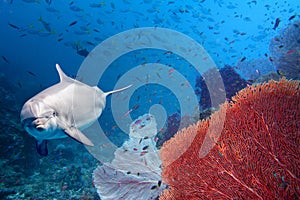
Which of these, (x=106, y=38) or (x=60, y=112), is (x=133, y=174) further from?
(x=106, y=38)

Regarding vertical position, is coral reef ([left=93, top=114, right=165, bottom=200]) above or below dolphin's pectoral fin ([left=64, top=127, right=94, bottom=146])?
below

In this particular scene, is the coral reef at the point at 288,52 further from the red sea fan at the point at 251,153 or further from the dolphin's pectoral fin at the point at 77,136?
the dolphin's pectoral fin at the point at 77,136

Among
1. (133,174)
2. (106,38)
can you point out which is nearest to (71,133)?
(133,174)

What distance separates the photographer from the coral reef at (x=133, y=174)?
12.3 ft

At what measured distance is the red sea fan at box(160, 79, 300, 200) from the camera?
213 cm

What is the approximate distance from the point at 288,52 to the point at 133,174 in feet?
24.3

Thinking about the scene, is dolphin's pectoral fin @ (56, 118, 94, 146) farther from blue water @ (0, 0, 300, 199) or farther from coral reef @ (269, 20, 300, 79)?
blue water @ (0, 0, 300, 199)

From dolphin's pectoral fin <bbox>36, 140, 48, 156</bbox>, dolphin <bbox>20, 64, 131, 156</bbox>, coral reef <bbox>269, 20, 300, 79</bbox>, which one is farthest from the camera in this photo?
coral reef <bbox>269, 20, 300, 79</bbox>

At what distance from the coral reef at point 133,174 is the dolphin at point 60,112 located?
1.00 meters

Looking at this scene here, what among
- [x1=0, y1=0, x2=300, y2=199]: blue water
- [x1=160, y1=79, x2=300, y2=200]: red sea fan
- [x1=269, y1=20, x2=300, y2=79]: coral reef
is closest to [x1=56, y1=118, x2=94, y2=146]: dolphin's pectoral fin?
[x1=160, y1=79, x2=300, y2=200]: red sea fan

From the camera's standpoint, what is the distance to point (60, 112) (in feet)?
12.0

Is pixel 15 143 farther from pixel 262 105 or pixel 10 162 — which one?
pixel 262 105

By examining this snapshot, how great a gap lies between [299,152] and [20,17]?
96.3m

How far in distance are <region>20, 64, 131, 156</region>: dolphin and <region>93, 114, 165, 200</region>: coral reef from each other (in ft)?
3.27
